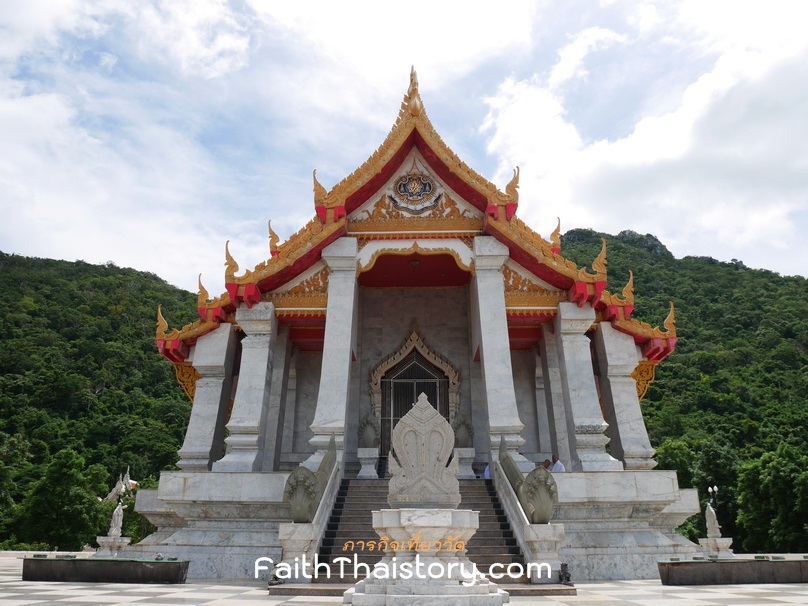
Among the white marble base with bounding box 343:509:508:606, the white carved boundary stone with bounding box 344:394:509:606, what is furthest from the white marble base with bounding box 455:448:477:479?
the white marble base with bounding box 343:509:508:606

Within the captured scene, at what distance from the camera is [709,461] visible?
34.1 meters

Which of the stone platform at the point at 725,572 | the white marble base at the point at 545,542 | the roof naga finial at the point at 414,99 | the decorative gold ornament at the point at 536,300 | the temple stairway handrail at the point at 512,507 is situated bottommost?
the stone platform at the point at 725,572

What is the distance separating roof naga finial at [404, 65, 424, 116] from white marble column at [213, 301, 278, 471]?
5073mm

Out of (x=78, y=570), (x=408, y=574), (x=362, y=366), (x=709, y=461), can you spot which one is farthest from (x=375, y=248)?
(x=709, y=461)

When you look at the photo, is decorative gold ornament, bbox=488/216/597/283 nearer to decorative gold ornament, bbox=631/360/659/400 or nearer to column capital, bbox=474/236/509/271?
column capital, bbox=474/236/509/271

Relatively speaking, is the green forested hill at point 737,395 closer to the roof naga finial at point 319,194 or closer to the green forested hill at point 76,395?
the roof naga finial at point 319,194

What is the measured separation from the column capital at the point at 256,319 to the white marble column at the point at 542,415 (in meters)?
6.31

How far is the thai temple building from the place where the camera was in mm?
10594

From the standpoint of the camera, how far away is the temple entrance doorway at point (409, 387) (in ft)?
50.4

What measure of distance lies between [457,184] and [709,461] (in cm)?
2735

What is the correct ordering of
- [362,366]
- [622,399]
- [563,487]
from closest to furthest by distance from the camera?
[563,487], [622,399], [362,366]

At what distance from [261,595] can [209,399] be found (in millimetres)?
6159

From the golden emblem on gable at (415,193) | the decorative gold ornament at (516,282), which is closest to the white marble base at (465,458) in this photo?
the decorative gold ornament at (516,282)

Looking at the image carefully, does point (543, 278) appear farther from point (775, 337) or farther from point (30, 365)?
point (30, 365)
